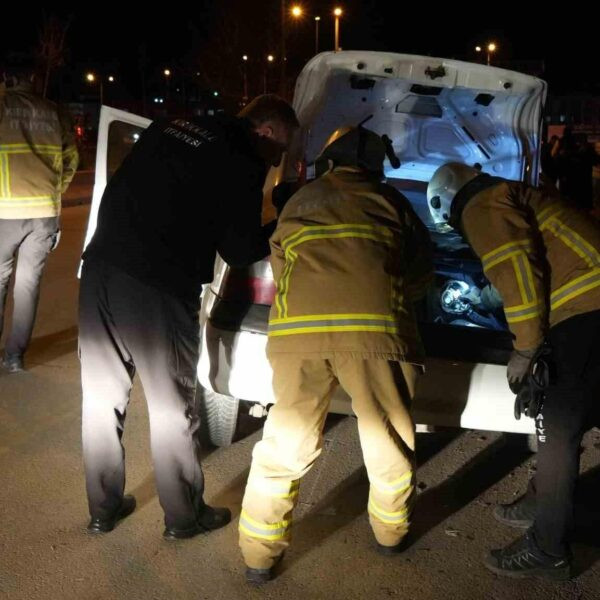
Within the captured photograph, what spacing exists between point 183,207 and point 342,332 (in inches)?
31.9

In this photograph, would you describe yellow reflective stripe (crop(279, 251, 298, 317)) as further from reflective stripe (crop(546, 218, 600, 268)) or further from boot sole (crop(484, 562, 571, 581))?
boot sole (crop(484, 562, 571, 581))

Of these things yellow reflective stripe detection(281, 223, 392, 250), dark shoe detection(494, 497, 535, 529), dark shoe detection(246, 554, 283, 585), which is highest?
yellow reflective stripe detection(281, 223, 392, 250)

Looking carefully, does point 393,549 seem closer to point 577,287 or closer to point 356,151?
point 577,287

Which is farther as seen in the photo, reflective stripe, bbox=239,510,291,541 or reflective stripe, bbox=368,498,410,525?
reflective stripe, bbox=368,498,410,525

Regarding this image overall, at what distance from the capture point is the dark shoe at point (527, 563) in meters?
2.98

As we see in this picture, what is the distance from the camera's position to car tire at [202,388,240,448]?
3.86 metres

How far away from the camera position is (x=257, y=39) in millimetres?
35875

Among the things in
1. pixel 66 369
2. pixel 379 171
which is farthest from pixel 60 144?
pixel 379 171

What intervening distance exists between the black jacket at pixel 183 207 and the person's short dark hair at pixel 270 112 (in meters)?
0.09

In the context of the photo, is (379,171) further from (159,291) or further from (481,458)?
(481,458)

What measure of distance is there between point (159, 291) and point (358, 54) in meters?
2.09

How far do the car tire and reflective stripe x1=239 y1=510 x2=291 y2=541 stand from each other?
0.95 m

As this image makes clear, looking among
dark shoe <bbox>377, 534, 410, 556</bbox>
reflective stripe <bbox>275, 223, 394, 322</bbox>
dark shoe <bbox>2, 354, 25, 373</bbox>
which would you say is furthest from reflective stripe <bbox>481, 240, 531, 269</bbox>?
dark shoe <bbox>2, 354, 25, 373</bbox>

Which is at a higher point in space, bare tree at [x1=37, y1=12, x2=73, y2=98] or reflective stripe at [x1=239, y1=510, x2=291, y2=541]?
bare tree at [x1=37, y1=12, x2=73, y2=98]
